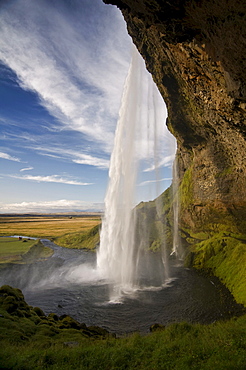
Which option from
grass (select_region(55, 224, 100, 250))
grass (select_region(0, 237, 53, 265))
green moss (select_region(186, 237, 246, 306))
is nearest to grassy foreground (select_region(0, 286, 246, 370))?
green moss (select_region(186, 237, 246, 306))

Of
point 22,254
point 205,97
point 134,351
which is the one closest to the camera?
point 134,351

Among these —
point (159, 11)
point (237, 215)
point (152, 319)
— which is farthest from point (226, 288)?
point (159, 11)

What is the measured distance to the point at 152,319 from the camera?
19.1m

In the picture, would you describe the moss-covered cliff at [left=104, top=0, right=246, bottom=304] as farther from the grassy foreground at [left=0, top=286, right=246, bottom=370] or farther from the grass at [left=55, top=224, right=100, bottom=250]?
the grass at [left=55, top=224, right=100, bottom=250]

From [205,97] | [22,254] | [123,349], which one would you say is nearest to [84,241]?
[22,254]

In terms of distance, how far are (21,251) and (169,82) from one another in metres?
50.1

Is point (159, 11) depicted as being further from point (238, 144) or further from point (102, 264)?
point (102, 264)

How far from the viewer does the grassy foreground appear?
29.1 ft

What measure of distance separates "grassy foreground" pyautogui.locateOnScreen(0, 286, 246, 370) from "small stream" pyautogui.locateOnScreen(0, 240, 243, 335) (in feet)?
19.3

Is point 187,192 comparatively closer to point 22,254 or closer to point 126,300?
point 126,300

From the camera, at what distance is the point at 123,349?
34.6 feet

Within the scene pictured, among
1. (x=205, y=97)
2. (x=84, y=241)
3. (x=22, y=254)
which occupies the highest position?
(x=205, y=97)

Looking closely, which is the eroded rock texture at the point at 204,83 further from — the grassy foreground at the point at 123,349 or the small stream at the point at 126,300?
the grassy foreground at the point at 123,349

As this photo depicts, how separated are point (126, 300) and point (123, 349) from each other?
13672 mm
